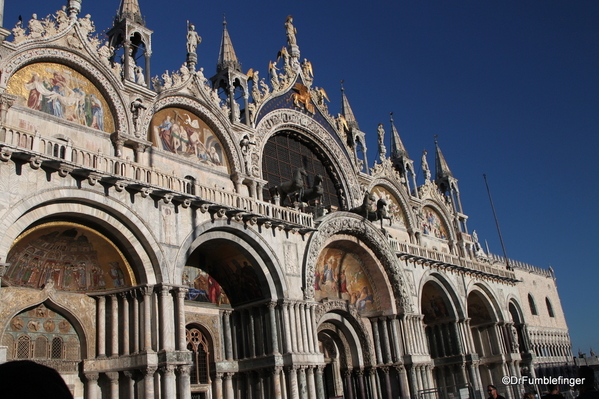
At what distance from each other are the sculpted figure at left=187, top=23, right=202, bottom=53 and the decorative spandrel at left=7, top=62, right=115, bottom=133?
521cm

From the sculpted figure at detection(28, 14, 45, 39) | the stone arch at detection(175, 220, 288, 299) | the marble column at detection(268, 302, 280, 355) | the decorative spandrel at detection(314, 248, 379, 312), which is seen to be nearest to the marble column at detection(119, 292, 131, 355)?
the stone arch at detection(175, 220, 288, 299)

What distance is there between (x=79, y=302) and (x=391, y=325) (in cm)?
1485

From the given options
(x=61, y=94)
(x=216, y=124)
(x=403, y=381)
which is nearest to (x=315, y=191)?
(x=216, y=124)

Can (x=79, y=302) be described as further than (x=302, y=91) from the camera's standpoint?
No

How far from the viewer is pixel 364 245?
26781 millimetres

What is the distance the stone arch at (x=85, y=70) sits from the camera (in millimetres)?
16883

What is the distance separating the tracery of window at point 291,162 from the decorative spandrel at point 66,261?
914 centimetres

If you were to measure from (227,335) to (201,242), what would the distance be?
4.08m

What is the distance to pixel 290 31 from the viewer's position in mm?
30078

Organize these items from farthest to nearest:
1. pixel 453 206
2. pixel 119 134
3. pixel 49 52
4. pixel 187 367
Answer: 1. pixel 453 206
2. pixel 119 134
3. pixel 49 52
4. pixel 187 367

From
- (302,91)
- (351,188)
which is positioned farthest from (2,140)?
(351,188)

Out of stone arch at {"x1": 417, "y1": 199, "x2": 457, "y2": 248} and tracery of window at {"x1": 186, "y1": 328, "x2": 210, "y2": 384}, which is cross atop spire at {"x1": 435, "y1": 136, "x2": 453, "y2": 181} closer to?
stone arch at {"x1": 417, "y1": 199, "x2": 457, "y2": 248}

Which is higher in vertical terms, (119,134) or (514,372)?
(119,134)

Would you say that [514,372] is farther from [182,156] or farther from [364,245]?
[182,156]
